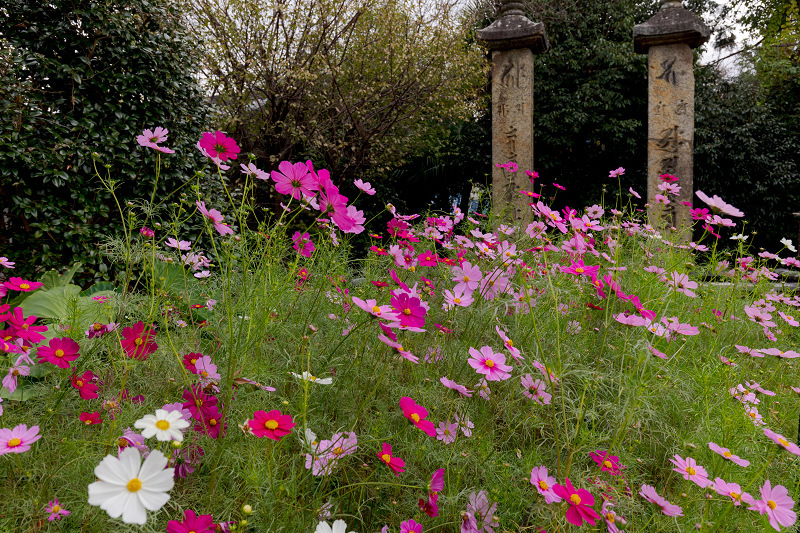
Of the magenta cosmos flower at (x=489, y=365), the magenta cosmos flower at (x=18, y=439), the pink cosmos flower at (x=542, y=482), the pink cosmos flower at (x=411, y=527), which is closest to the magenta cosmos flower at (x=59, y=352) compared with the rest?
the magenta cosmos flower at (x=18, y=439)

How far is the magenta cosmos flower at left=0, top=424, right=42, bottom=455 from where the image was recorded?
775 mm

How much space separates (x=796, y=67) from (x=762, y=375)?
394 inches

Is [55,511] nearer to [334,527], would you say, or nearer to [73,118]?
[334,527]

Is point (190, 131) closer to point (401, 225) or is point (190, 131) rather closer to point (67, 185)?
point (67, 185)

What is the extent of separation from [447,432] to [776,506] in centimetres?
69

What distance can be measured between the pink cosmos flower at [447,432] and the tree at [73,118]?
8.07 ft

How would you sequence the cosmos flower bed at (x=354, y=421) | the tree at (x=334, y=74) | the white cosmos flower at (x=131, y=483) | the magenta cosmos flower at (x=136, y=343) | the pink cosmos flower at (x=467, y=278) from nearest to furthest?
1. the white cosmos flower at (x=131, y=483)
2. the cosmos flower bed at (x=354, y=421)
3. the magenta cosmos flower at (x=136, y=343)
4. the pink cosmos flower at (x=467, y=278)
5. the tree at (x=334, y=74)

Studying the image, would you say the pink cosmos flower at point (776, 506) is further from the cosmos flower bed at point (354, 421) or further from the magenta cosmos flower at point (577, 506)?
the magenta cosmos flower at point (577, 506)

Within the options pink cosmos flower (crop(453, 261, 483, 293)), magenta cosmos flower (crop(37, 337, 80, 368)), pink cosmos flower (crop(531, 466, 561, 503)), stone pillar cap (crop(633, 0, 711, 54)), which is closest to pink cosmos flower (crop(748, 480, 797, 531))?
pink cosmos flower (crop(531, 466, 561, 503))

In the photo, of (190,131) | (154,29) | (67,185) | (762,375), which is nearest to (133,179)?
(67,185)

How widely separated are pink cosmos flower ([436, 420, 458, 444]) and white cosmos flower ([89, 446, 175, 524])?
67 centimetres

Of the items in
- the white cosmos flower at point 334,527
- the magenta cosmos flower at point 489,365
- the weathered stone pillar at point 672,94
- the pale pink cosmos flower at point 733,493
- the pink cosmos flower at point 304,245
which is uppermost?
the weathered stone pillar at point 672,94

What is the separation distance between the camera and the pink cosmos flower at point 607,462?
3.39ft

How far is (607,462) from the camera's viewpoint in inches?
41.1
